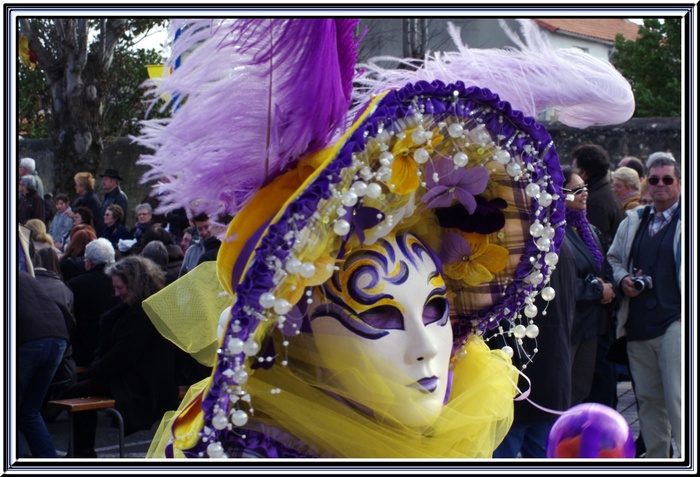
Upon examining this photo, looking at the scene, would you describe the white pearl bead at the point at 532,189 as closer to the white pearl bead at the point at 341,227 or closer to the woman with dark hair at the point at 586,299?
the white pearl bead at the point at 341,227

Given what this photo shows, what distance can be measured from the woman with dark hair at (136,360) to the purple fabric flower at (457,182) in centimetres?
329

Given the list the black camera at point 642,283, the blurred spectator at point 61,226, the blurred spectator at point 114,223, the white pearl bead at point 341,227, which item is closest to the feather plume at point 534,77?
the white pearl bead at point 341,227

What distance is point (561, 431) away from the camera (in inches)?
82.0

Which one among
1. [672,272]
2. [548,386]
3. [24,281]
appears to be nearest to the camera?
[548,386]

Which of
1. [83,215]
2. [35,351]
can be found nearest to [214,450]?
[35,351]

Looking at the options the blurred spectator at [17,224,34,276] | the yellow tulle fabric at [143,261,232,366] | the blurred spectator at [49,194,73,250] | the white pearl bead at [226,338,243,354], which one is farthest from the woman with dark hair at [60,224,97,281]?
the white pearl bead at [226,338,243,354]

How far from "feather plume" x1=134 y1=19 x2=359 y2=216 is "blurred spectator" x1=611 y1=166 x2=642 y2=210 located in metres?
4.74

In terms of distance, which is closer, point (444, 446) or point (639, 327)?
point (444, 446)

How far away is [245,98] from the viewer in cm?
212

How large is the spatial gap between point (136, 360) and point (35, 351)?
0.54 m

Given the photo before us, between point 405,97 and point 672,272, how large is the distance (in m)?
3.32

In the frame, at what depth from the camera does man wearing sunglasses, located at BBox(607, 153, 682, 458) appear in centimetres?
492
